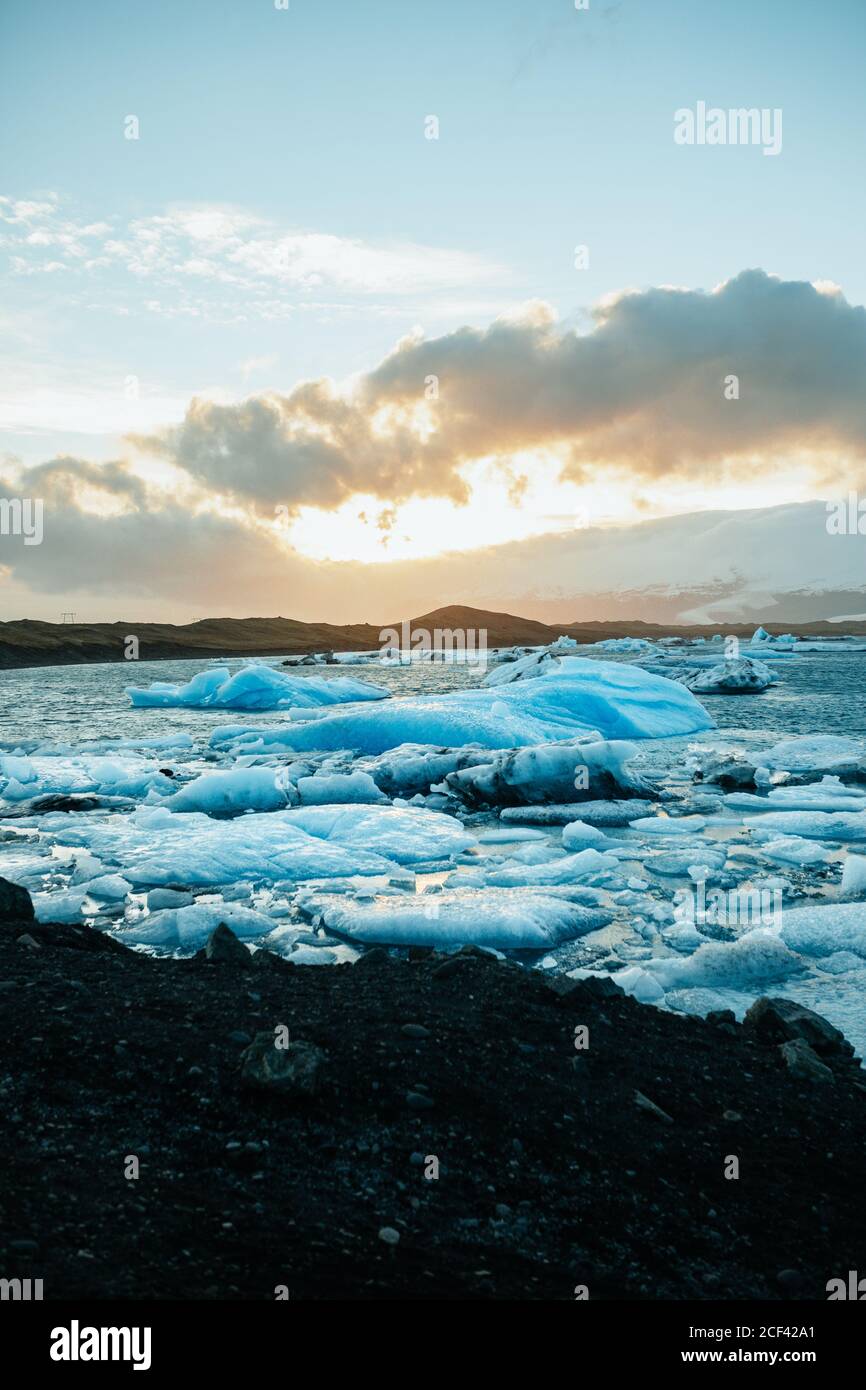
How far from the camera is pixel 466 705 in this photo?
1812 cm

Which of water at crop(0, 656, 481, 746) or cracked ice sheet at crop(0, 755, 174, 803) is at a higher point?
water at crop(0, 656, 481, 746)

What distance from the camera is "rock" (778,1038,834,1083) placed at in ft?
13.6

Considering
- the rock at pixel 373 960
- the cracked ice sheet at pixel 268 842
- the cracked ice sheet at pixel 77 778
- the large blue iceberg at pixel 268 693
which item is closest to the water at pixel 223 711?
the large blue iceberg at pixel 268 693

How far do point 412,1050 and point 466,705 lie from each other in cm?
1435

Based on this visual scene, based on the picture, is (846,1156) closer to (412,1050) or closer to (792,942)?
(412,1050)

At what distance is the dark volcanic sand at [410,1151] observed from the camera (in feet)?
8.45

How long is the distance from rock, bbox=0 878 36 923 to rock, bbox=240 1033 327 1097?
348 centimetres

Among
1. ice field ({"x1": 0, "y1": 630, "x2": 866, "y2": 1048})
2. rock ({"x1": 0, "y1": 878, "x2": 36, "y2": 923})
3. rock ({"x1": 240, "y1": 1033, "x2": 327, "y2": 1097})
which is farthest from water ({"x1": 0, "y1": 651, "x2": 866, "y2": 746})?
rock ({"x1": 240, "y1": 1033, "x2": 327, "y2": 1097})

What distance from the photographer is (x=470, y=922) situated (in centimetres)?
675

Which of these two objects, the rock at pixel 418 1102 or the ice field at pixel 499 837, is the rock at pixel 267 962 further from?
the rock at pixel 418 1102

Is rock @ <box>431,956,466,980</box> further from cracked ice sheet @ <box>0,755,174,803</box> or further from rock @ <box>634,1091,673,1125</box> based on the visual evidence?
cracked ice sheet @ <box>0,755,174,803</box>

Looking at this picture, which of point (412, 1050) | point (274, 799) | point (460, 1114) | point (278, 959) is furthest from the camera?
point (274, 799)

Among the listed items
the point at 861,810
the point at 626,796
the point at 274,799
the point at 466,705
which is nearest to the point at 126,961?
the point at 274,799

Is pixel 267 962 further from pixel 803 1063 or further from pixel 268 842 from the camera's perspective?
pixel 268 842
